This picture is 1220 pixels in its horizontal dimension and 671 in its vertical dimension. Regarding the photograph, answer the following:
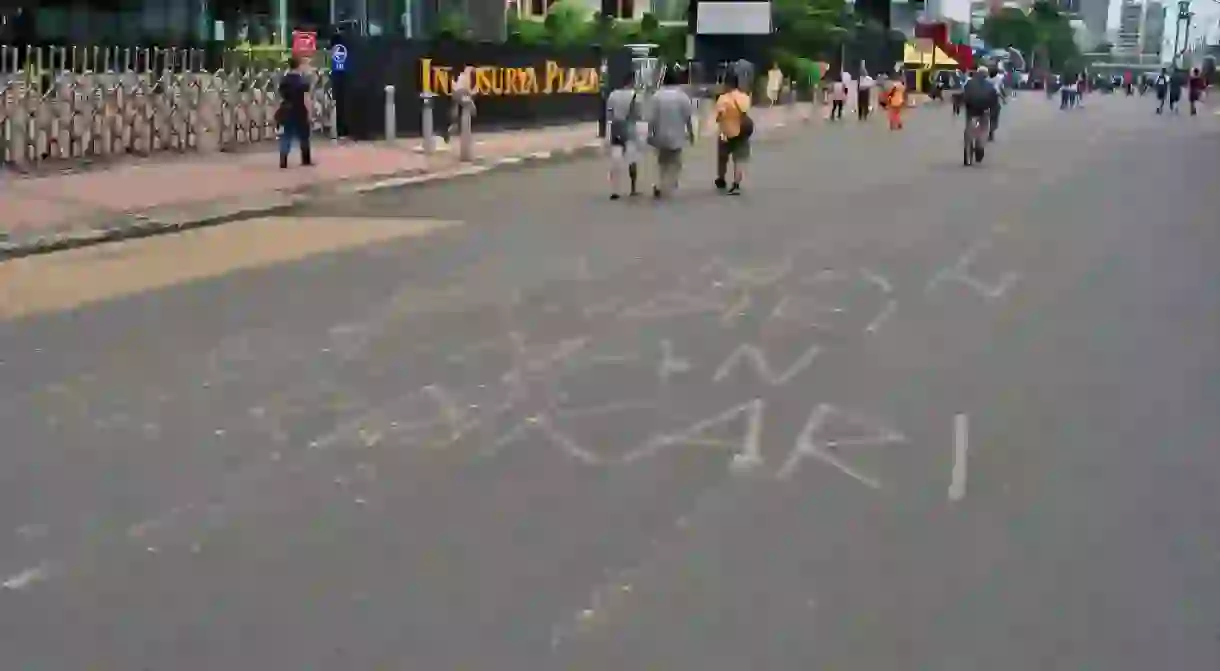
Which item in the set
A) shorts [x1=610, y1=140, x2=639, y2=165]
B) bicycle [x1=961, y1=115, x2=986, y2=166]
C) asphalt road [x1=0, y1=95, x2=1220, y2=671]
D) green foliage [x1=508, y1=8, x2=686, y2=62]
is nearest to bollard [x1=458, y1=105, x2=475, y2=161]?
shorts [x1=610, y1=140, x2=639, y2=165]

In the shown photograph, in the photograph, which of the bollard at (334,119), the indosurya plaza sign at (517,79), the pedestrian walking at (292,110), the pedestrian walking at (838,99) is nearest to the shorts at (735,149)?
the pedestrian walking at (292,110)

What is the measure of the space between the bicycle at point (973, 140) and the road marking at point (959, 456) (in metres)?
20.0

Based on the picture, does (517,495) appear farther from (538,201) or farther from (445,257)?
(538,201)

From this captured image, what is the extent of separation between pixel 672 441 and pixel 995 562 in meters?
2.06

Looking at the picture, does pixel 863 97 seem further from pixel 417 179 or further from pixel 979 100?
pixel 417 179

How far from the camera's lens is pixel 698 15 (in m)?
66.7

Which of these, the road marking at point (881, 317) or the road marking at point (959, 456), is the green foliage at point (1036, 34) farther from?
the road marking at point (959, 456)

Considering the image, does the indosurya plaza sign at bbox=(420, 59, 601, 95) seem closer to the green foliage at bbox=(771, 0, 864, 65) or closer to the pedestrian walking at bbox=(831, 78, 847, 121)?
the pedestrian walking at bbox=(831, 78, 847, 121)

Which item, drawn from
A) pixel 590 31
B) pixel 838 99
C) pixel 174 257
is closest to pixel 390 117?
pixel 174 257

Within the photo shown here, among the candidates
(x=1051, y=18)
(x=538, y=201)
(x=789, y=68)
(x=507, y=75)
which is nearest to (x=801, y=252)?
(x=538, y=201)

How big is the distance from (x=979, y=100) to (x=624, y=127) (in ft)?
30.2

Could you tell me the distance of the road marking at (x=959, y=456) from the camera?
257 inches

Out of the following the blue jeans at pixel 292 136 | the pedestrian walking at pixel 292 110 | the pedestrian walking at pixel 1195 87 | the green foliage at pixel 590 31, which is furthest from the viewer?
the pedestrian walking at pixel 1195 87

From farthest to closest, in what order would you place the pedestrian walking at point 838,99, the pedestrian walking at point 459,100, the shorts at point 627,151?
the pedestrian walking at point 838,99 < the pedestrian walking at point 459,100 < the shorts at point 627,151
